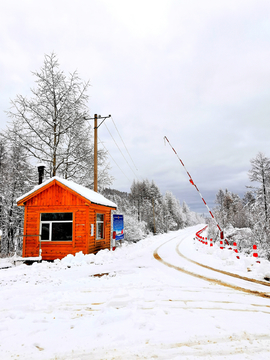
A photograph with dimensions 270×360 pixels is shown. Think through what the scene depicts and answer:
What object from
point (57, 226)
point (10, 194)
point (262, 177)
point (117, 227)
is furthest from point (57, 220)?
point (262, 177)

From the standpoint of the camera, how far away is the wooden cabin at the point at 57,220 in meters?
11.9

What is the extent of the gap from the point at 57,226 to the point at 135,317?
9.35 metres

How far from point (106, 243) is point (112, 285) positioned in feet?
32.4

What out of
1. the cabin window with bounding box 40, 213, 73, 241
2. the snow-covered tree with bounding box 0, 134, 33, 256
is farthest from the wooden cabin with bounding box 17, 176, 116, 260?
the snow-covered tree with bounding box 0, 134, 33, 256

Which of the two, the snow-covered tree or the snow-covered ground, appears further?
the snow-covered tree

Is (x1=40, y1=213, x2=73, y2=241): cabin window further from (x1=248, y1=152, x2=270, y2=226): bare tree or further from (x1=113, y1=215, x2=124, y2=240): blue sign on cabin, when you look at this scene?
(x1=248, y1=152, x2=270, y2=226): bare tree

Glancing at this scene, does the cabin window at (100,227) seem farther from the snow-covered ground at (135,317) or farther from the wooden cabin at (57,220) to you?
the snow-covered ground at (135,317)

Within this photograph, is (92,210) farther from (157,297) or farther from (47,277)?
(157,297)

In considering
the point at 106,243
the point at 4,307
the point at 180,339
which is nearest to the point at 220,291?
the point at 180,339

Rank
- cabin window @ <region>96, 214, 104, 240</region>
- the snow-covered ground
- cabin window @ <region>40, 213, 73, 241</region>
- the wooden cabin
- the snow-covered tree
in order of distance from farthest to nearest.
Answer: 1. the snow-covered tree
2. cabin window @ <region>96, 214, 104, 240</region>
3. cabin window @ <region>40, 213, 73, 241</region>
4. the wooden cabin
5. the snow-covered ground

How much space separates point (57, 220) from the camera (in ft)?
40.0

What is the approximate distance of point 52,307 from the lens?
15.0 ft

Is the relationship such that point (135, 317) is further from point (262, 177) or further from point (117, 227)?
point (262, 177)

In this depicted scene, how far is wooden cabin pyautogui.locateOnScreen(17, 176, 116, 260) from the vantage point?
468 inches
